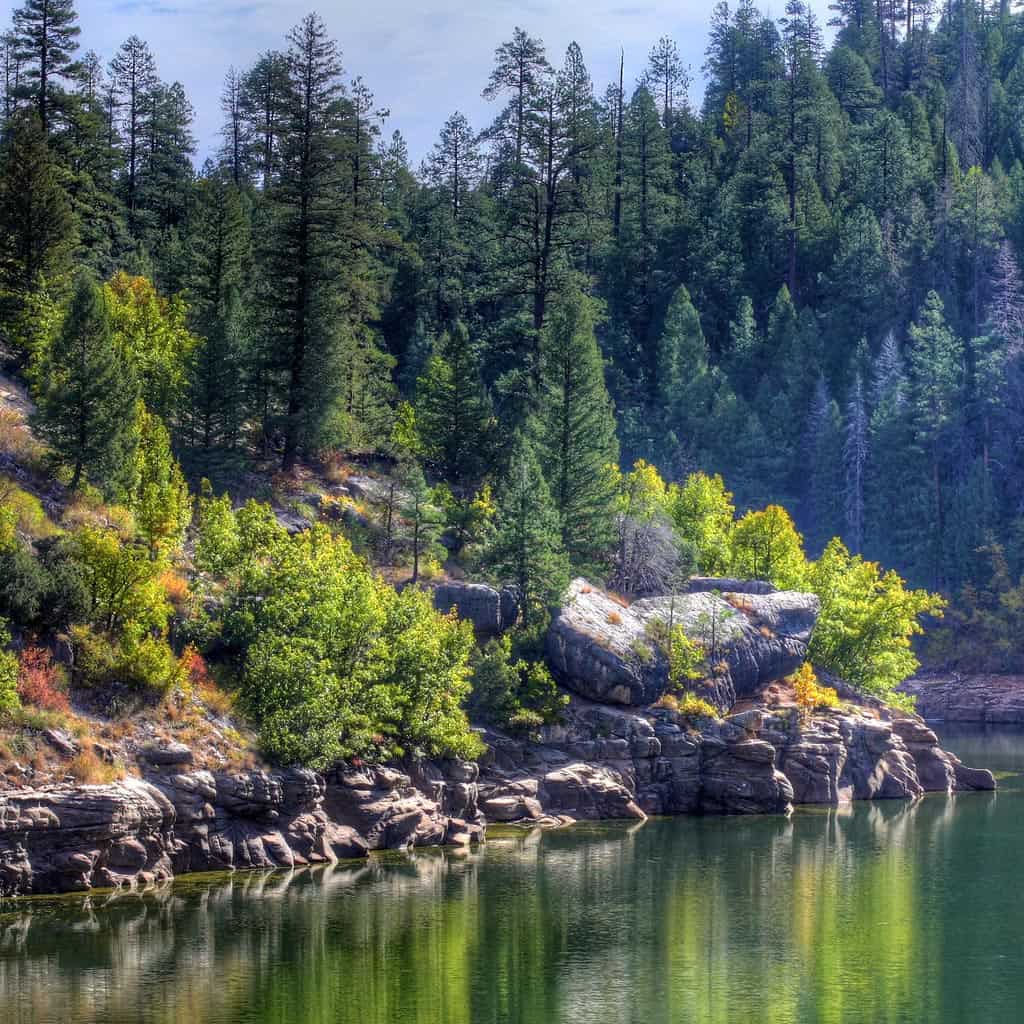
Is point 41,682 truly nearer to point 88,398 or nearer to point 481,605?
point 88,398

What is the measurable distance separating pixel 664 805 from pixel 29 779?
28450 mm

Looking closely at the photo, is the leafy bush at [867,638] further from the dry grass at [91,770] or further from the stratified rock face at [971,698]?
the dry grass at [91,770]

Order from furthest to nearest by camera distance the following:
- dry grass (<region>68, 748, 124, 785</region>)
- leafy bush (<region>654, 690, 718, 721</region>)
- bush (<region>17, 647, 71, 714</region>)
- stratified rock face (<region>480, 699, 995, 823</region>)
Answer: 1. leafy bush (<region>654, 690, 718, 721</region>)
2. stratified rock face (<region>480, 699, 995, 823</region>)
3. bush (<region>17, 647, 71, 714</region>)
4. dry grass (<region>68, 748, 124, 785</region>)

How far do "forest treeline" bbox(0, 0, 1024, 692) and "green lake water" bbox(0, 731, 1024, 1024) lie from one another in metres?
18.0

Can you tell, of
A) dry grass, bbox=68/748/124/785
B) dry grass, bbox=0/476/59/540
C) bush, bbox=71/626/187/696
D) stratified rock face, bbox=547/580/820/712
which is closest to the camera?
dry grass, bbox=68/748/124/785

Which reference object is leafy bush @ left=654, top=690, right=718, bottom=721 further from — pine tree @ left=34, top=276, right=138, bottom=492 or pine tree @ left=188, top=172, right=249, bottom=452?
pine tree @ left=34, top=276, right=138, bottom=492

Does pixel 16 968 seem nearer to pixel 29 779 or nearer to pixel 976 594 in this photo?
pixel 29 779

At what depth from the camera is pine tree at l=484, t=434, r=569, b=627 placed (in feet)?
212

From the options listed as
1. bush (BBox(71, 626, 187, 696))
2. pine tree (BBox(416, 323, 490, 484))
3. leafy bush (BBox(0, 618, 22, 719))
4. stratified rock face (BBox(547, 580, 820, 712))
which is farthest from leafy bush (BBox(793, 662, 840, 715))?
leafy bush (BBox(0, 618, 22, 719))

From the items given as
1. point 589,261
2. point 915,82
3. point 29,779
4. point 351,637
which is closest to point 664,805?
point 351,637

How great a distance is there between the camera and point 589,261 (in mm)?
128375

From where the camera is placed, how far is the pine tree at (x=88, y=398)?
5928 centimetres

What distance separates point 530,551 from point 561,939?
23.4m

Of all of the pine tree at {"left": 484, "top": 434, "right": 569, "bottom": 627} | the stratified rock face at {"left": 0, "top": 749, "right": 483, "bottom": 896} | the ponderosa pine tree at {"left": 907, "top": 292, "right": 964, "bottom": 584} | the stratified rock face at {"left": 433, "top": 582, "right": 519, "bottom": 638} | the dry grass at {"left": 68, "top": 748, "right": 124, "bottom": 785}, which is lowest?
the stratified rock face at {"left": 0, "top": 749, "right": 483, "bottom": 896}
